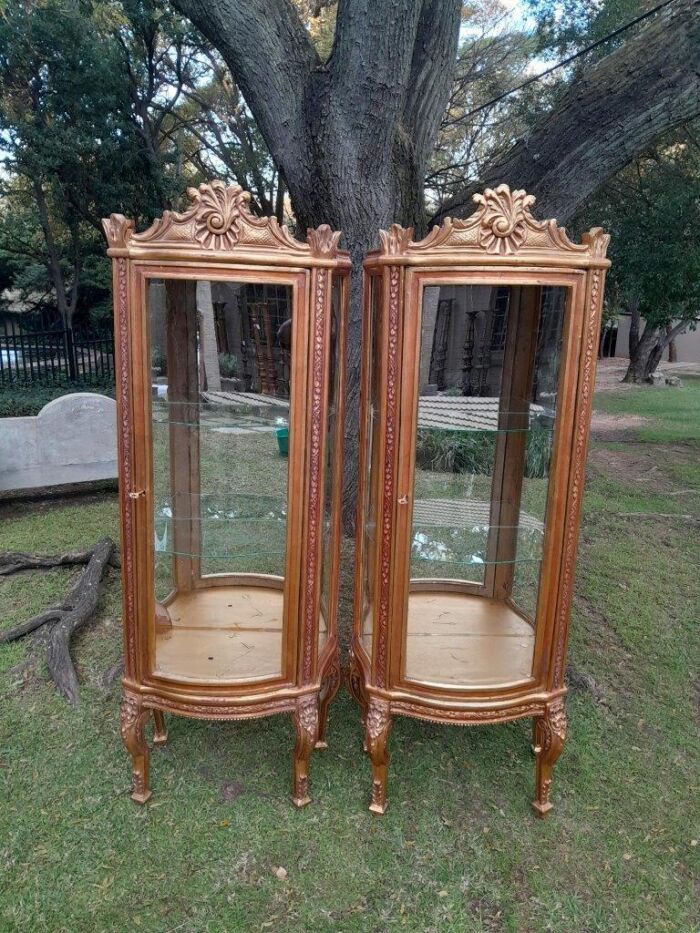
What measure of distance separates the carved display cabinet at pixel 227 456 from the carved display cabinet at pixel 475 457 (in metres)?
0.19

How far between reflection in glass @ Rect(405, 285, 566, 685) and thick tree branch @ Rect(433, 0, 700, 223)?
6.18 ft

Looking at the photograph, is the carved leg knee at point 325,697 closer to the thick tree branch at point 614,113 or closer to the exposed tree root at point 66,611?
the exposed tree root at point 66,611

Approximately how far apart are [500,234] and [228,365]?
1078mm

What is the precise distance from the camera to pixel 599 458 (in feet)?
22.5

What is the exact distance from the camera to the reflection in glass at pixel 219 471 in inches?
82.0

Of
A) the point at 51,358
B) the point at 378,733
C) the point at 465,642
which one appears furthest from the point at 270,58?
the point at 51,358

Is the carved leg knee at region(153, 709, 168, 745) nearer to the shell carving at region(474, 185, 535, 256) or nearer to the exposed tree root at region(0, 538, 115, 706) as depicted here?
the exposed tree root at region(0, 538, 115, 706)

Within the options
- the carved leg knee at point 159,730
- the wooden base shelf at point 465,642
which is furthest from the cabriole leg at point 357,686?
the carved leg knee at point 159,730

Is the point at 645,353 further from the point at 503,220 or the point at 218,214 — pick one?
the point at 218,214

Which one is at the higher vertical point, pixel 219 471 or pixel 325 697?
pixel 219 471

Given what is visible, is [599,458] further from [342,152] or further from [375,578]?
[375,578]

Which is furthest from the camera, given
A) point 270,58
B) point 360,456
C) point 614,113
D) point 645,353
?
point 645,353

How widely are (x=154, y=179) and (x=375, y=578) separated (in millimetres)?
8537

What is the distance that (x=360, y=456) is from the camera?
223cm
